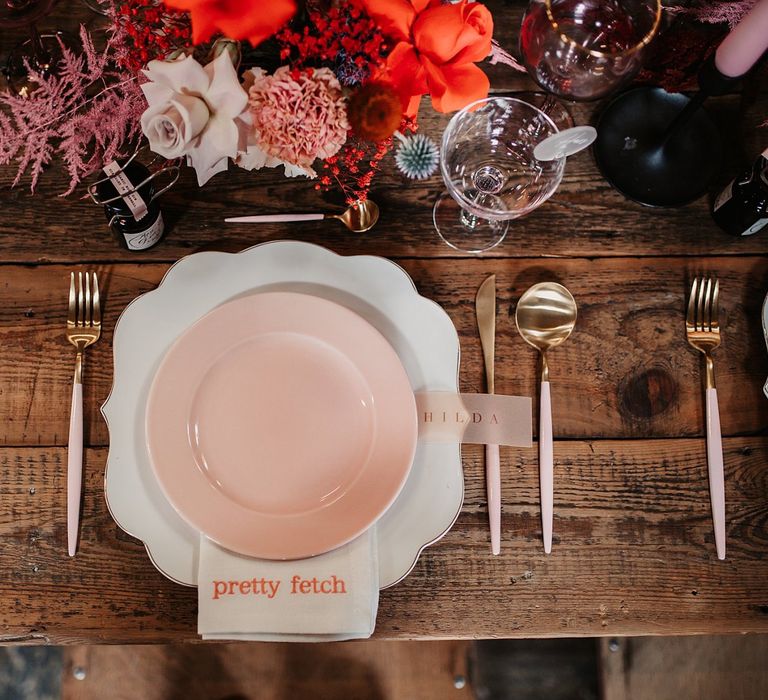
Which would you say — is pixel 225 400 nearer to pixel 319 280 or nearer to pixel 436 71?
pixel 319 280

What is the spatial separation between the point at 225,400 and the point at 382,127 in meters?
0.37

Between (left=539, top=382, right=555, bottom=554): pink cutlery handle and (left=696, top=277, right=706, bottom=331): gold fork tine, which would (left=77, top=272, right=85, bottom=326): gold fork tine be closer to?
(left=539, top=382, right=555, bottom=554): pink cutlery handle

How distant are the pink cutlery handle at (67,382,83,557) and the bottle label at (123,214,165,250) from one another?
0.21 m

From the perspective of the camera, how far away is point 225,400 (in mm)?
771

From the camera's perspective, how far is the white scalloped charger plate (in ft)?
2.48

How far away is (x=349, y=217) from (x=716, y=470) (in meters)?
0.59

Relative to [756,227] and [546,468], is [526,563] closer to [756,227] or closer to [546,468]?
[546,468]

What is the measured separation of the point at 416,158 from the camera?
35.4 inches

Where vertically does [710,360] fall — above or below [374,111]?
below

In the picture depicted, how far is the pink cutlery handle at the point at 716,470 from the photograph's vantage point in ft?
2.65

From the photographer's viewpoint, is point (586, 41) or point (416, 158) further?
point (416, 158)

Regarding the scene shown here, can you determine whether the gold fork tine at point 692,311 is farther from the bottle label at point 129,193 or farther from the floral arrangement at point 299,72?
the bottle label at point 129,193

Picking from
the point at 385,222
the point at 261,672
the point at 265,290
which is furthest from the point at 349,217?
the point at 261,672

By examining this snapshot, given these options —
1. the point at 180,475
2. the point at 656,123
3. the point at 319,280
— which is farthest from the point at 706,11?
the point at 180,475
